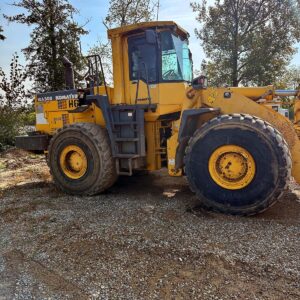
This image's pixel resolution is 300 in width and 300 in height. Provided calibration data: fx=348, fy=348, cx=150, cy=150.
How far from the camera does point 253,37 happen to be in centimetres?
1828

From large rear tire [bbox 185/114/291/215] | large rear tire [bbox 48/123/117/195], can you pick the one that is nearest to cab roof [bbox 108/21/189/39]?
large rear tire [bbox 48/123/117/195]

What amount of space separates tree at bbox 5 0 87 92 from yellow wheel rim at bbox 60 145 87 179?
35.8 feet

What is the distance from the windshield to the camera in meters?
5.73

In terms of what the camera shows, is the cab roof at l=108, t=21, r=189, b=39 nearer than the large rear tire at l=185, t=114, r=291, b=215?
No

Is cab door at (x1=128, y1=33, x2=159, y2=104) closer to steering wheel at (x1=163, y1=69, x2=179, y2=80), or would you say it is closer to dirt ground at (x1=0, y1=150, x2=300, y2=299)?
steering wheel at (x1=163, y1=69, x2=179, y2=80)

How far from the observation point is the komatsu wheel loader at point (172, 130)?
4.57 m

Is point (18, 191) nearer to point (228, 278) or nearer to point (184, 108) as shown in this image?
point (184, 108)

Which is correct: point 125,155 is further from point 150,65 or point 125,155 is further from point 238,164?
point 238,164

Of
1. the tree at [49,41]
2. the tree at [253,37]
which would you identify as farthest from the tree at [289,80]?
the tree at [49,41]

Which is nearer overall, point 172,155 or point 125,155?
point 172,155

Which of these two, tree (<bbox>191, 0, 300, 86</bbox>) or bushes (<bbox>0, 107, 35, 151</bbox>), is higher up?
tree (<bbox>191, 0, 300, 86</bbox>)

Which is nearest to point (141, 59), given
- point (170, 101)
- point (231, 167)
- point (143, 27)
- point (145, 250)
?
point (143, 27)

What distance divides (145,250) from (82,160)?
2.92 metres

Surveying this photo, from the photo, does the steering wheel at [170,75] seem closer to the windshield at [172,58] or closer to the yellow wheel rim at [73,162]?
the windshield at [172,58]
